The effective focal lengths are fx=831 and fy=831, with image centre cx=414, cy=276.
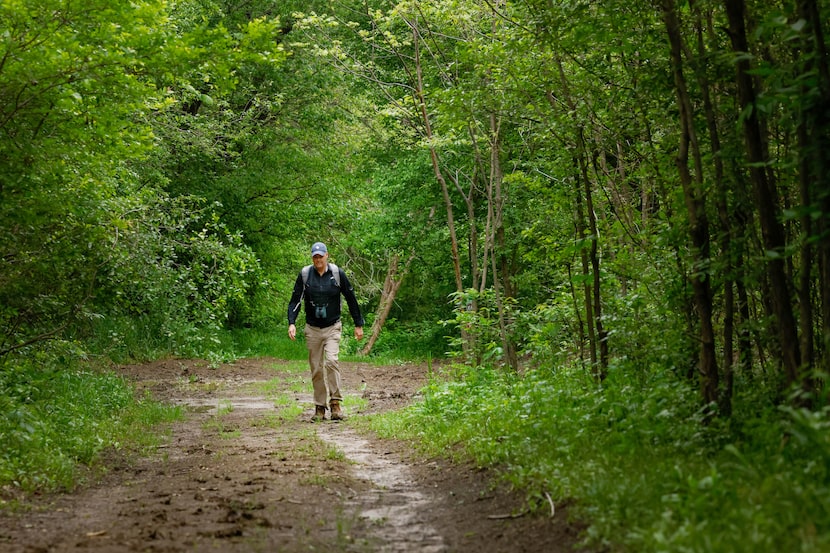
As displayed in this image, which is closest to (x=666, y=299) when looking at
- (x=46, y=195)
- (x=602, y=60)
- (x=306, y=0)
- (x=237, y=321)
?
(x=602, y=60)

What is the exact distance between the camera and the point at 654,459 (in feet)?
18.7

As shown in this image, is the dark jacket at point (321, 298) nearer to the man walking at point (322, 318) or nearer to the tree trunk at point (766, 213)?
the man walking at point (322, 318)

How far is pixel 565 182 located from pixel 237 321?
23811mm

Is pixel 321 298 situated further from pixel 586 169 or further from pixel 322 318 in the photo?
pixel 586 169

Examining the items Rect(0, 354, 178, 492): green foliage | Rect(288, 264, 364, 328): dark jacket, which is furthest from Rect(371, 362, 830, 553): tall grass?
Rect(0, 354, 178, 492): green foliage

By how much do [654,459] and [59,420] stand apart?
6892mm

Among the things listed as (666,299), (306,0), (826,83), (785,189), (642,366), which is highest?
(306,0)

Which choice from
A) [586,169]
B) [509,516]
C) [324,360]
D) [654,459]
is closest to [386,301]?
[324,360]

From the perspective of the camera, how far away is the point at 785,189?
6.70 meters

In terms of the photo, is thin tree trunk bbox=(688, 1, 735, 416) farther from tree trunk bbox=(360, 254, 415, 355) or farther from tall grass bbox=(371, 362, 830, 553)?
tree trunk bbox=(360, 254, 415, 355)

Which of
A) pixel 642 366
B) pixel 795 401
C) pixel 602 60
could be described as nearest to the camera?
pixel 795 401

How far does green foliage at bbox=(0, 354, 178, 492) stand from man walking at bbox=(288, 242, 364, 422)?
2.23 meters

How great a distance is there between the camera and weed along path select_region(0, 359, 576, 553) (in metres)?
5.31

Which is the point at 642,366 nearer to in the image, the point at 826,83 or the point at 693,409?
the point at 693,409
